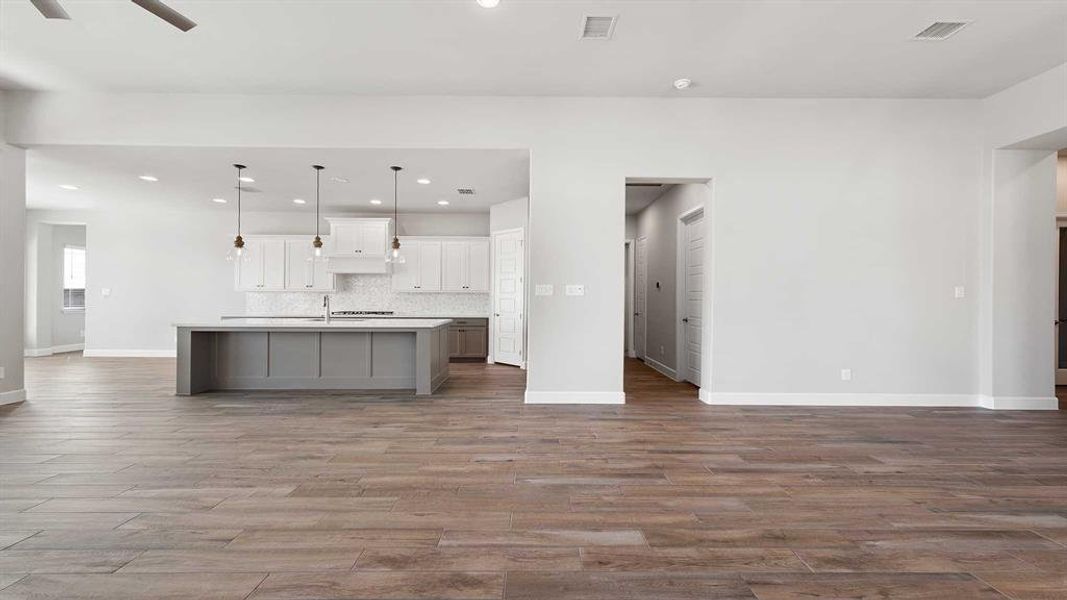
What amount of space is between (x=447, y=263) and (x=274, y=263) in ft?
10.3

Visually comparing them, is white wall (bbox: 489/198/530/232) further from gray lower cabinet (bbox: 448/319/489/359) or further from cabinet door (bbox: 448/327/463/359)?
cabinet door (bbox: 448/327/463/359)

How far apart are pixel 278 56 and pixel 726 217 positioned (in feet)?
14.7

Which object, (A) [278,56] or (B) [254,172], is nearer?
(A) [278,56]

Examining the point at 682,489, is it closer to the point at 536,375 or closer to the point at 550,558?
the point at 550,558

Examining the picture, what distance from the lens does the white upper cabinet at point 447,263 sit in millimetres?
8898

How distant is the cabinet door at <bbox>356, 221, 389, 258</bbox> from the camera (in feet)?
28.3

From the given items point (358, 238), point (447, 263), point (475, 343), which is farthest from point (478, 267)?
point (358, 238)

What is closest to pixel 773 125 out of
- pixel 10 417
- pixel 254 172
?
pixel 254 172

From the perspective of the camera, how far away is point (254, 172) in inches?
239

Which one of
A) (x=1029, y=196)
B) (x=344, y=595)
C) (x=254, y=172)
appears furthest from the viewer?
(x=254, y=172)

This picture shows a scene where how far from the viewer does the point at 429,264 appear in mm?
8953

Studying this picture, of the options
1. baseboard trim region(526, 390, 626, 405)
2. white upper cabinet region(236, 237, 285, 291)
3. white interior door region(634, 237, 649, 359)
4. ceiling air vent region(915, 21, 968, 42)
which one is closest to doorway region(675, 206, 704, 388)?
baseboard trim region(526, 390, 626, 405)

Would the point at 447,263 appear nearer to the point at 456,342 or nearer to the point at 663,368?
the point at 456,342

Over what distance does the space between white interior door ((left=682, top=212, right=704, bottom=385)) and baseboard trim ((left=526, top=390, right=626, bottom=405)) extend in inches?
61.1
